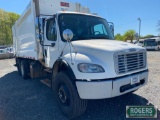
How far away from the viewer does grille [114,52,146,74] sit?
361 centimetres

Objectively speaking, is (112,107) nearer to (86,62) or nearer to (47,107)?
(86,62)

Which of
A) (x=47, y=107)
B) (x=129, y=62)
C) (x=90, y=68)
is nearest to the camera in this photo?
(x=90, y=68)

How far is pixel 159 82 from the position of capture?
684 cm

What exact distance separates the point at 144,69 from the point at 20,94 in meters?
4.44

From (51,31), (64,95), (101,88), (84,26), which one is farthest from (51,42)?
(101,88)

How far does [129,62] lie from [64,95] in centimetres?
180

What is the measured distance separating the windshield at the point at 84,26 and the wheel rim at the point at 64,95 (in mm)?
1389

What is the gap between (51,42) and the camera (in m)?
5.02

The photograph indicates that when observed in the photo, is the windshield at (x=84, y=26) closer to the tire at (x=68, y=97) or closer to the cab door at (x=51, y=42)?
the cab door at (x=51, y=42)

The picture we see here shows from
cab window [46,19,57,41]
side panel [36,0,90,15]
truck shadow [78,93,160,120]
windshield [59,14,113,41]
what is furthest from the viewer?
side panel [36,0,90,15]

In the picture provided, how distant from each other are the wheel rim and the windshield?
54.7 inches

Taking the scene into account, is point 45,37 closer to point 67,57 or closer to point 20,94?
point 67,57

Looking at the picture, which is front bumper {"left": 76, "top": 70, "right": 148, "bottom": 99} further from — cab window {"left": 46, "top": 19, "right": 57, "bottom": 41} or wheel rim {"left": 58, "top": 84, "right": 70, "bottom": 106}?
cab window {"left": 46, "top": 19, "right": 57, "bottom": 41}

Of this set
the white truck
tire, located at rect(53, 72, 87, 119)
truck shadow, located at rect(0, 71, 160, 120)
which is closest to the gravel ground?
truck shadow, located at rect(0, 71, 160, 120)
